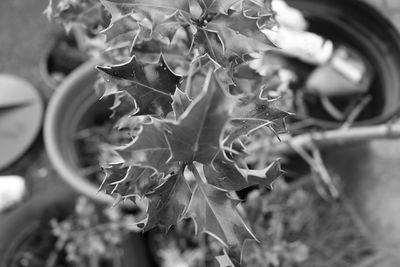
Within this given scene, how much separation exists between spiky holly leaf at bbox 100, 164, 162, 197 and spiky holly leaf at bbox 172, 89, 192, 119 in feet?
0.21

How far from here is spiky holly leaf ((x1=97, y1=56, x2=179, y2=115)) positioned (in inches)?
18.0

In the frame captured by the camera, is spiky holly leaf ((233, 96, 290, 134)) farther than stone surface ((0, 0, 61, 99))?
No

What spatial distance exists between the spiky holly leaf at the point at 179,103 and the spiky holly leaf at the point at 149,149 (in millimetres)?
27

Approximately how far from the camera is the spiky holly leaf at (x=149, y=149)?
374 mm

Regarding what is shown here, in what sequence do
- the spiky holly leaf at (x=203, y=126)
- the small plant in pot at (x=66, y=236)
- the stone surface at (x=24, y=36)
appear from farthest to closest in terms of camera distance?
1. the stone surface at (x=24, y=36)
2. the small plant in pot at (x=66, y=236)
3. the spiky holly leaf at (x=203, y=126)

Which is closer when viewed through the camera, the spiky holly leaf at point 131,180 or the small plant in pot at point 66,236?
the spiky holly leaf at point 131,180

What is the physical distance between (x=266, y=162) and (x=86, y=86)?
47 cm

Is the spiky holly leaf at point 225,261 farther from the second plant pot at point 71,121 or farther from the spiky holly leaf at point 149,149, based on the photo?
the second plant pot at point 71,121

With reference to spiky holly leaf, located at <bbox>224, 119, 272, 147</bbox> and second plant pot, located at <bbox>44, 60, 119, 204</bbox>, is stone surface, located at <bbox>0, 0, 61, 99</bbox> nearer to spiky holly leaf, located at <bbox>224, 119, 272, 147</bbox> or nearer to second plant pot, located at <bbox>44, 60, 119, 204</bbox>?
second plant pot, located at <bbox>44, 60, 119, 204</bbox>

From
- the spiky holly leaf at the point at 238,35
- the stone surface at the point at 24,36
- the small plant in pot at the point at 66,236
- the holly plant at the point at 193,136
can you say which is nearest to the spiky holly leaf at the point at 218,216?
the holly plant at the point at 193,136

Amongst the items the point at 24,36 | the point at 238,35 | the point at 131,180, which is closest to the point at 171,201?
the point at 131,180

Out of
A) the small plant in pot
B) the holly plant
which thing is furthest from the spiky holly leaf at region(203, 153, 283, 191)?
the small plant in pot

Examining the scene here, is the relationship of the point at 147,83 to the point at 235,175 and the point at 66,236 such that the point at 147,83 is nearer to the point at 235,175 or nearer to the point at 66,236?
the point at 235,175

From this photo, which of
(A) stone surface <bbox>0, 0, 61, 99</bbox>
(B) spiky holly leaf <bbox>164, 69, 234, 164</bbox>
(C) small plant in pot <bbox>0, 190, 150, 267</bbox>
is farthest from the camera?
(A) stone surface <bbox>0, 0, 61, 99</bbox>
